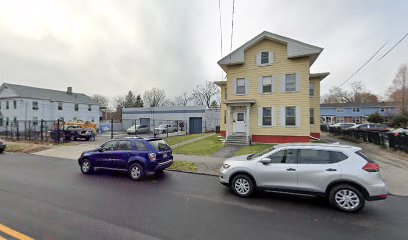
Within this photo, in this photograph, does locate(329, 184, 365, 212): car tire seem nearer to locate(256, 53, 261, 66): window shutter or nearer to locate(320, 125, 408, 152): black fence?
locate(320, 125, 408, 152): black fence

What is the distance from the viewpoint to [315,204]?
5539 millimetres

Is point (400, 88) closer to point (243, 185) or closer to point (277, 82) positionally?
point (277, 82)

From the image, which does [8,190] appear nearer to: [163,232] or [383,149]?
[163,232]

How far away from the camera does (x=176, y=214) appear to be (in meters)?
4.81

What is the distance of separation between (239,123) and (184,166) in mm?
9244

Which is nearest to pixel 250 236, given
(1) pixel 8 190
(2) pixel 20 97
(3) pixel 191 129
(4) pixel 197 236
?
(4) pixel 197 236

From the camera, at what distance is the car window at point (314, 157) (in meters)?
5.52

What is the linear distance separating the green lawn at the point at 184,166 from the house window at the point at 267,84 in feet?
32.9

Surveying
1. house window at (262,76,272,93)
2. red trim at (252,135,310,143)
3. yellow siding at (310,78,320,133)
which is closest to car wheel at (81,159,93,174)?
red trim at (252,135,310,143)

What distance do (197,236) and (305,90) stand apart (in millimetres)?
15354

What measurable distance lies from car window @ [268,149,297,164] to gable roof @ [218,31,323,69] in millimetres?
12588

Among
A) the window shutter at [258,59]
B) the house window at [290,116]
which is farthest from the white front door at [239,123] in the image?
the window shutter at [258,59]

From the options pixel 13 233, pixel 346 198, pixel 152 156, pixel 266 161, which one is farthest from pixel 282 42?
pixel 13 233

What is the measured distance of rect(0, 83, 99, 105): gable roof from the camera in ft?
112
